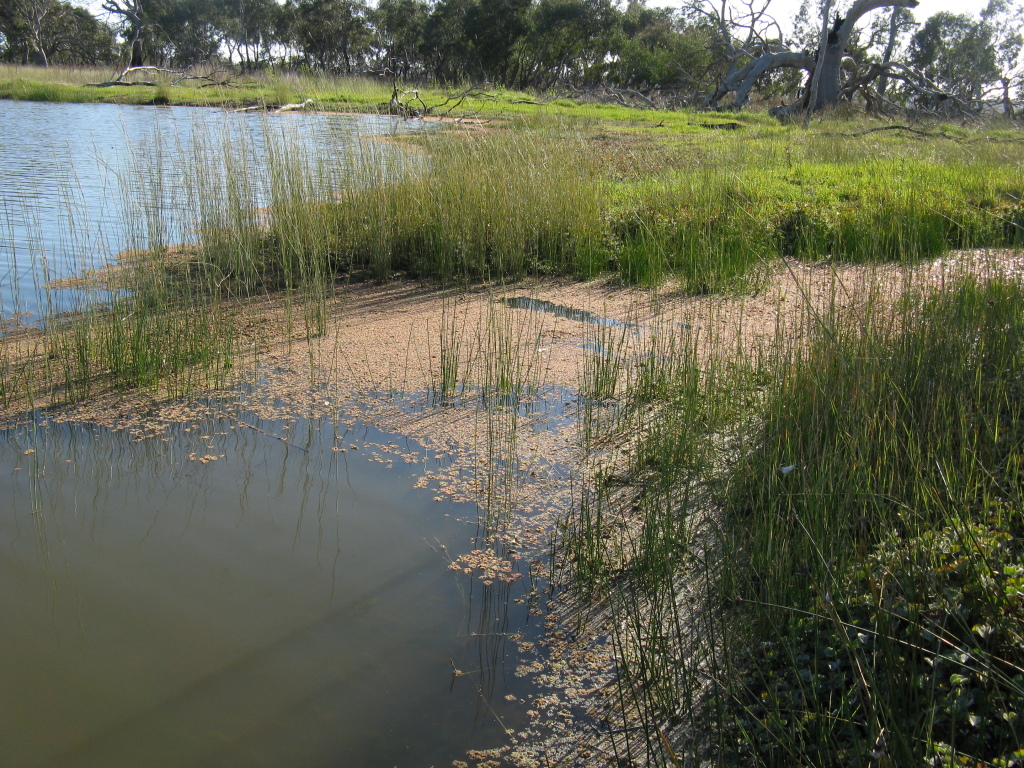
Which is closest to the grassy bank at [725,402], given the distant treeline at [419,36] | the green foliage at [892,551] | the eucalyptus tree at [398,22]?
the green foliage at [892,551]

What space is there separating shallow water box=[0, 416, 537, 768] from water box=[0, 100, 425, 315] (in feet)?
4.84

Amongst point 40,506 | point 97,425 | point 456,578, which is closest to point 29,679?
point 40,506

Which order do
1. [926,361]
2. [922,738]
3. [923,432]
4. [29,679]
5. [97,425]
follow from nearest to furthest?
[922,738] → [29,679] → [923,432] → [926,361] → [97,425]

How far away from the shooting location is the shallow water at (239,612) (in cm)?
186

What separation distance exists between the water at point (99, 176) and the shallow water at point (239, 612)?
1.48m

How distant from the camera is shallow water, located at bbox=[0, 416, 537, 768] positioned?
1864 mm

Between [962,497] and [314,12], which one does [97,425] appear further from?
[314,12]

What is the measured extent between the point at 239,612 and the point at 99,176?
255 inches

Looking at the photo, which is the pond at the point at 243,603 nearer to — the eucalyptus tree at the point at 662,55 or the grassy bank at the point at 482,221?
the grassy bank at the point at 482,221

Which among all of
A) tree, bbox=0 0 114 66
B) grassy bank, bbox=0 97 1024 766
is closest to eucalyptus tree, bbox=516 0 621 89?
tree, bbox=0 0 114 66

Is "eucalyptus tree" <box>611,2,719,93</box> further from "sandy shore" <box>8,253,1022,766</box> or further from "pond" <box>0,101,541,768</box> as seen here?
"pond" <box>0,101,541,768</box>

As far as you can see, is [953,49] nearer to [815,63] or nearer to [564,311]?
[815,63]

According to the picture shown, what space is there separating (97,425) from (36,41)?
35526mm

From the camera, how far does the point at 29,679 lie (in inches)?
79.0
